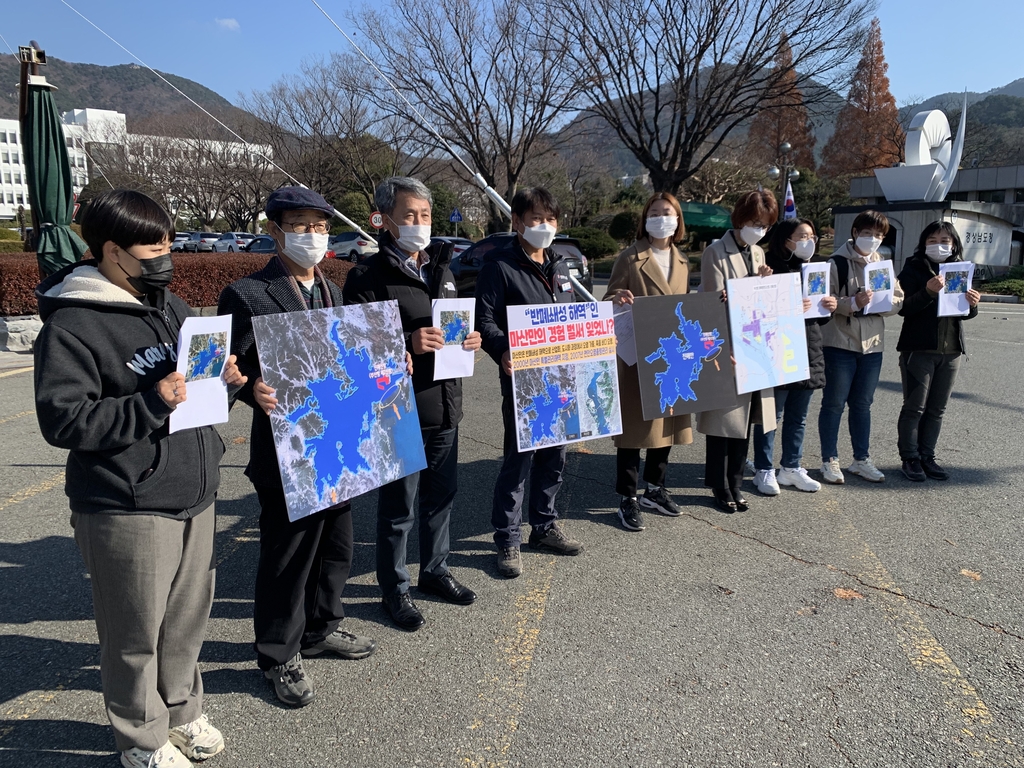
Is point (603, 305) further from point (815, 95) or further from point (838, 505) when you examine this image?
point (815, 95)

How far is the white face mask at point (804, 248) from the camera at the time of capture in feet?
14.9

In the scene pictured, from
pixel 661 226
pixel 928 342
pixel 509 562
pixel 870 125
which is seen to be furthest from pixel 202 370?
pixel 870 125

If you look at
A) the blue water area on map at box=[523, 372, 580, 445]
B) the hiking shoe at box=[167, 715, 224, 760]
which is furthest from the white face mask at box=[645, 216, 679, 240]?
the hiking shoe at box=[167, 715, 224, 760]

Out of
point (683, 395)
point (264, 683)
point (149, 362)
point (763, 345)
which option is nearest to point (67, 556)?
point (264, 683)

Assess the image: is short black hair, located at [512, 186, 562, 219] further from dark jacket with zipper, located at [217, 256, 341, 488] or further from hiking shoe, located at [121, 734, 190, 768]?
hiking shoe, located at [121, 734, 190, 768]

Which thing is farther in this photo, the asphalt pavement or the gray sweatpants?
the asphalt pavement

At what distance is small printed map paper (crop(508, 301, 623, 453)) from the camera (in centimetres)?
348

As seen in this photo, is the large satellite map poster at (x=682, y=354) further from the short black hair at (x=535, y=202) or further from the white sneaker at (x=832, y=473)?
the white sneaker at (x=832, y=473)

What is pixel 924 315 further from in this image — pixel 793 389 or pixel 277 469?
pixel 277 469

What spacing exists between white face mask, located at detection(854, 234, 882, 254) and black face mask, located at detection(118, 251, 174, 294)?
445cm

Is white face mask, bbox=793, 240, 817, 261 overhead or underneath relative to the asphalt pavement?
overhead

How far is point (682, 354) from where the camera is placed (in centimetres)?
410

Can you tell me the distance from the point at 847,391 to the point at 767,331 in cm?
110

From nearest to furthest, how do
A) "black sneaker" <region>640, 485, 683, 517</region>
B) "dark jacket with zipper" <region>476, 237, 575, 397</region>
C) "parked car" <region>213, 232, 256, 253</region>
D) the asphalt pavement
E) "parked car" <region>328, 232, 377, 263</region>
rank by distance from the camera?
1. the asphalt pavement
2. "dark jacket with zipper" <region>476, 237, 575, 397</region>
3. "black sneaker" <region>640, 485, 683, 517</region>
4. "parked car" <region>328, 232, 377, 263</region>
5. "parked car" <region>213, 232, 256, 253</region>
